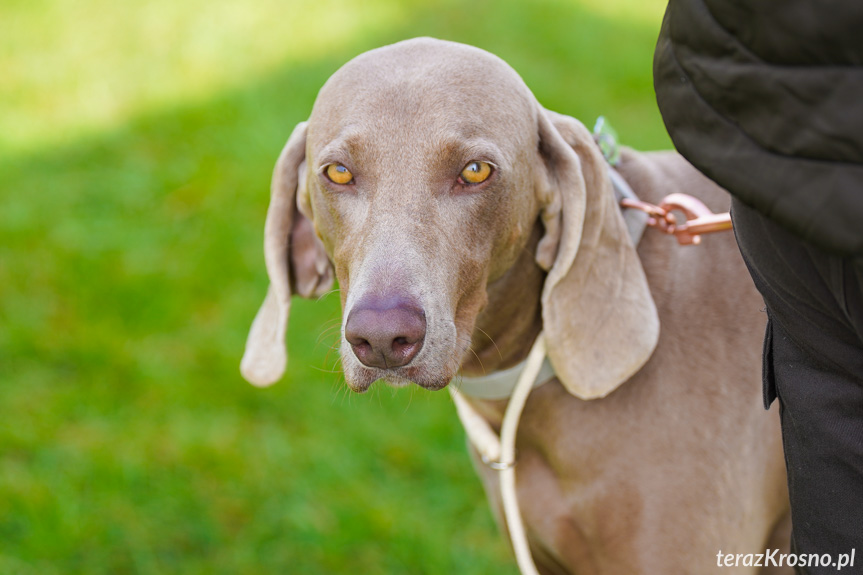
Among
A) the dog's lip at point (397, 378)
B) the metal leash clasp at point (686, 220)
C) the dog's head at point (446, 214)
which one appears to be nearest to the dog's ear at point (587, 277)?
the dog's head at point (446, 214)

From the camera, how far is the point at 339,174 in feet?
6.59

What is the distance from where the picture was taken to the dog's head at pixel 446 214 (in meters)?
1.82

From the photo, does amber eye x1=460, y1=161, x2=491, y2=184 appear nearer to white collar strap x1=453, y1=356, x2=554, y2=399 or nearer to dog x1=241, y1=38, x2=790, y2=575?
dog x1=241, y1=38, x2=790, y2=575

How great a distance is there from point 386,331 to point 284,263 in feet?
2.48

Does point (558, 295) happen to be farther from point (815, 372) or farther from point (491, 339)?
point (815, 372)

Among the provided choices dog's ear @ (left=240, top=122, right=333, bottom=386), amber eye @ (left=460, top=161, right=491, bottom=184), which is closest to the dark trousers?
amber eye @ (left=460, top=161, right=491, bottom=184)

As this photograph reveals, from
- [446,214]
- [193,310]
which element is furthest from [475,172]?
[193,310]

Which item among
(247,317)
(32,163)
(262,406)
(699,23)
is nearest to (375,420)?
(262,406)

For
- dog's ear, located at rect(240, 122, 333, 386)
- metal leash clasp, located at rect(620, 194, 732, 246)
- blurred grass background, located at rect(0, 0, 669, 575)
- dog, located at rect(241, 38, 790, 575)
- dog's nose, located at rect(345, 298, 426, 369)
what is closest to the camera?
dog's nose, located at rect(345, 298, 426, 369)

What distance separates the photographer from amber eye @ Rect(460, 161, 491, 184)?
6.44 feet

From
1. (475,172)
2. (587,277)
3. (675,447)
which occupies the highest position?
(475,172)

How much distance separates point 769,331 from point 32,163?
5.35 metres

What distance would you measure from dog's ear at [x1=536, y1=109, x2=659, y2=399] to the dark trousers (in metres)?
0.57

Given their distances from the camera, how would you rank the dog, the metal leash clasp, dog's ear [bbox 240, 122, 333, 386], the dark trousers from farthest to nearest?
dog's ear [bbox 240, 122, 333, 386] → the metal leash clasp → the dog → the dark trousers
